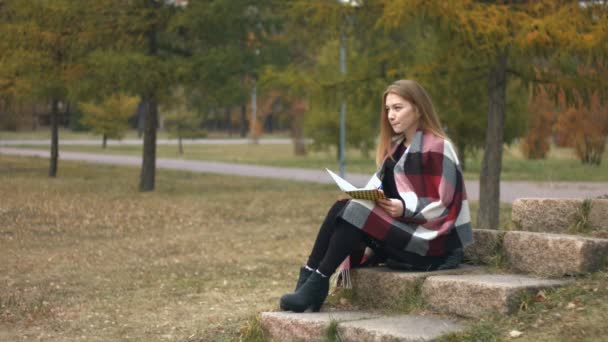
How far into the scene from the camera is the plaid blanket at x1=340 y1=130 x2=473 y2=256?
16.4 ft

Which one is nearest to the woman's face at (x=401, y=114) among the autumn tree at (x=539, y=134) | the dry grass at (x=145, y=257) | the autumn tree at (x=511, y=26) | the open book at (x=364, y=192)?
the open book at (x=364, y=192)

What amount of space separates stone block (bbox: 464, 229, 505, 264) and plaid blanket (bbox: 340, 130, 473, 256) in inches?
10.3

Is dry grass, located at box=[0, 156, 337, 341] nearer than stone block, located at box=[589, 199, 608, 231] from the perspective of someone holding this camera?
No

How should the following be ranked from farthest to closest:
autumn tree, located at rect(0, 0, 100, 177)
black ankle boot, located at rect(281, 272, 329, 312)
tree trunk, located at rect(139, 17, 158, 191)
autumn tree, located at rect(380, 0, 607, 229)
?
tree trunk, located at rect(139, 17, 158, 191)
autumn tree, located at rect(0, 0, 100, 177)
autumn tree, located at rect(380, 0, 607, 229)
black ankle boot, located at rect(281, 272, 329, 312)

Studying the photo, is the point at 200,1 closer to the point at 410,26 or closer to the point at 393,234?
the point at 410,26

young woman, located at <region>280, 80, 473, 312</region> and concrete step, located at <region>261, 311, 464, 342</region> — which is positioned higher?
young woman, located at <region>280, 80, 473, 312</region>

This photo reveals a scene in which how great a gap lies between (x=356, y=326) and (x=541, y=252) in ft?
3.68

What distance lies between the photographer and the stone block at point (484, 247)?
5.36m

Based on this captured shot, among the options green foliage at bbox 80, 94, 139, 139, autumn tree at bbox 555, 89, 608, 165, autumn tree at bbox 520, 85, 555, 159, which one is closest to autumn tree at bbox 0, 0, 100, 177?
autumn tree at bbox 555, 89, 608, 165

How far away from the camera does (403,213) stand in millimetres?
5039

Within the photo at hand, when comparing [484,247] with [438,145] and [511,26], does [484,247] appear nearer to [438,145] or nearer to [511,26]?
[438,145]

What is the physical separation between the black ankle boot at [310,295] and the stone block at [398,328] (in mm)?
351

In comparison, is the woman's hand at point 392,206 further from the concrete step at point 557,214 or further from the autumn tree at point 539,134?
the autumn tree at point 539,134

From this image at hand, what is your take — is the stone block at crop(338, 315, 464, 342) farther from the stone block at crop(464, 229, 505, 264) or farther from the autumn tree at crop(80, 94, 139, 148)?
the autumn tree at crop(80, 94, 139, 148)
